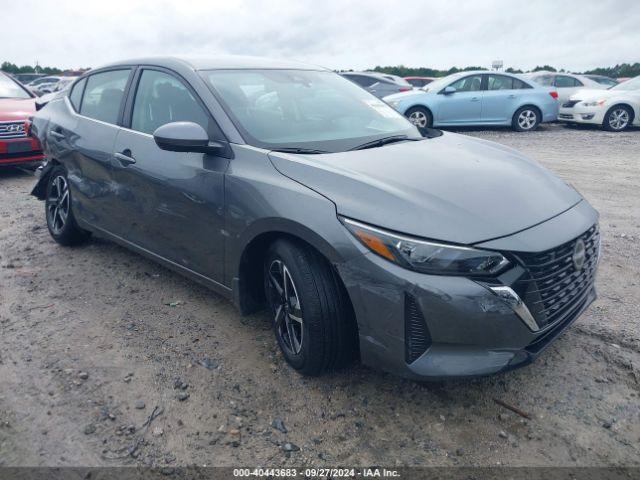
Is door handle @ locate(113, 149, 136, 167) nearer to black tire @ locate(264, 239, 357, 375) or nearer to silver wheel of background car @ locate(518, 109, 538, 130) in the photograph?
black tire @ locate(264, 239, 357, 375)

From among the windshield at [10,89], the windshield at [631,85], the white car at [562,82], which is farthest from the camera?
the white car at [562,82]

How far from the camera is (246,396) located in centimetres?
273

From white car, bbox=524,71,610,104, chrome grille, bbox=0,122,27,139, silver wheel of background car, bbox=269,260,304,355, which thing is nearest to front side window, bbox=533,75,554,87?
white car, bbox=524,71,610,104

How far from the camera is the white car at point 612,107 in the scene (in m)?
12.7

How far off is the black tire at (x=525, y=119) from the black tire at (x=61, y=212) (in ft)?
35.6

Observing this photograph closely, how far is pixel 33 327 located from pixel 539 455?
117 inches

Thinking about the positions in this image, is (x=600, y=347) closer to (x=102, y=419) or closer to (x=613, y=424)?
(x=613, y=424)

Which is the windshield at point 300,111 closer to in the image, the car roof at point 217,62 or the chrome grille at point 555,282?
the car roof at point 217,62

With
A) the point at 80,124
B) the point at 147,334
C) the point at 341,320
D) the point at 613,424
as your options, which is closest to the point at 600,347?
the point at 613,424

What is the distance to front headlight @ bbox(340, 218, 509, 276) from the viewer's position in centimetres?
227

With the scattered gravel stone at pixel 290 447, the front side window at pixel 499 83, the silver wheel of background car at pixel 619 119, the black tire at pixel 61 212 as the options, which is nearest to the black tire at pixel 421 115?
the front side window at pixel 499 83

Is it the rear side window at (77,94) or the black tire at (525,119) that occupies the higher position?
A: the rear side window at (77,94)

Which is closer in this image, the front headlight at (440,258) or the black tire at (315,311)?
the front headlight at (440,258)

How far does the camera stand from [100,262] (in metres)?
4.49
